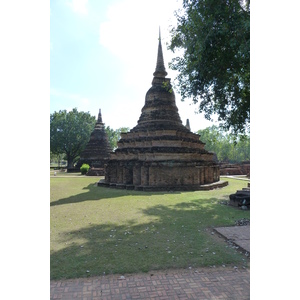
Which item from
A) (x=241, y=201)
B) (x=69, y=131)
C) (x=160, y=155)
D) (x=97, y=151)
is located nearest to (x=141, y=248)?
(x=241, y=201)

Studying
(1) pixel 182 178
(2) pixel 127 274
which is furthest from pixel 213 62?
(1) pixel 182 178

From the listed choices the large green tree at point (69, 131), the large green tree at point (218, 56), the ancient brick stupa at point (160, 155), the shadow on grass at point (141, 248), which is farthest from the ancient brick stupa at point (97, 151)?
the shadow on grass at point (141, 248)

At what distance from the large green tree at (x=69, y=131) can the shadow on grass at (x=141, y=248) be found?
133 feet

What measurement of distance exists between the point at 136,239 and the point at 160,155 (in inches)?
400

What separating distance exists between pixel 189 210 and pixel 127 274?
528 cm

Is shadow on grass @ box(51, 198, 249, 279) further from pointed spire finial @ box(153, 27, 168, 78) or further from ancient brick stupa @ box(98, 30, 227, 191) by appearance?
pointed spire finial @ box(153, 27, 168, 78)

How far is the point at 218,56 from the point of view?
8195 millimetres

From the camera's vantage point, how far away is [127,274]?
3910 millimetres

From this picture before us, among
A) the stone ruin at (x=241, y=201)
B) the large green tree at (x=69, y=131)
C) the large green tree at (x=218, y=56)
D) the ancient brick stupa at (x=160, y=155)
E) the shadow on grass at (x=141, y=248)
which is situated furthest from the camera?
the large green tree at (x=69, y=131)

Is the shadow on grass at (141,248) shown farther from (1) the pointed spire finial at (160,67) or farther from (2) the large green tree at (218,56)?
(1) the pointed spire finial at (160,67)

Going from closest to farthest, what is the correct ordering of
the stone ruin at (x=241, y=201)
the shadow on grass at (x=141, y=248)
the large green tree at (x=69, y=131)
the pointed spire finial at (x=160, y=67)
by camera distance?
the shadow on grass at (x=141, y=248), the stone ruin at (x=241, y=201), the pointed spire finial at (x=160, y=67), the large green tree at (x=69, y=131)

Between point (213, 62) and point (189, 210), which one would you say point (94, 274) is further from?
point (213, 62)

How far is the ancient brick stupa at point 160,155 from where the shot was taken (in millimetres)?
15023

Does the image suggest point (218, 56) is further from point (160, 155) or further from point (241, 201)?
point (160, 155)
